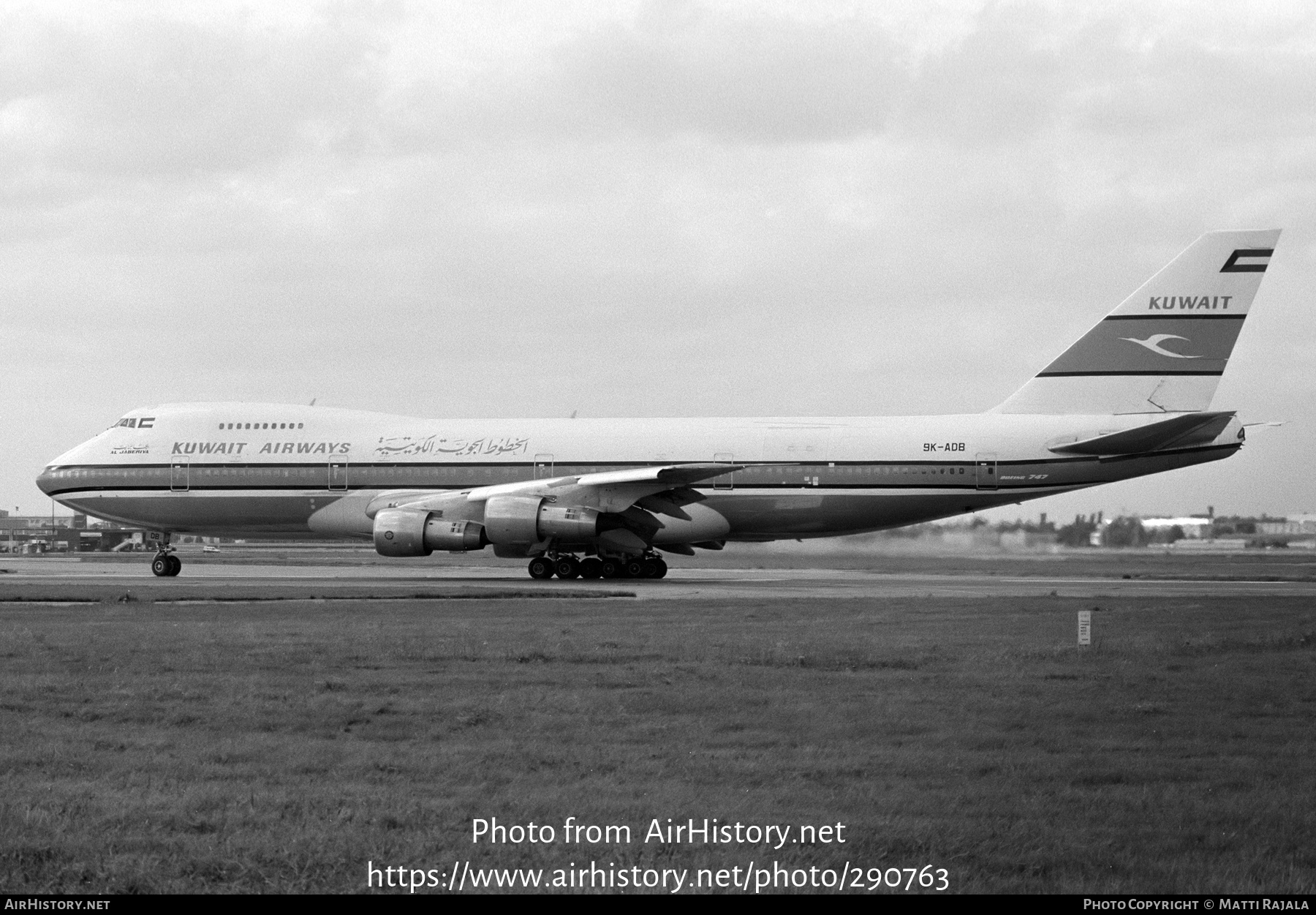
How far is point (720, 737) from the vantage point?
8641 mm

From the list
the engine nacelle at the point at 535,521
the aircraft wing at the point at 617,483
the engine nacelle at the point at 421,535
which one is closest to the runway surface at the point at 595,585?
the engine nacelle at the point at 421,535

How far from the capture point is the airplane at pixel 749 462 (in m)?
31.1

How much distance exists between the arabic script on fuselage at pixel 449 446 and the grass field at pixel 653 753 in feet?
60.6

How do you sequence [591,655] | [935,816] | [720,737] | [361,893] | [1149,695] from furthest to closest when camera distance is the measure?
[591,655] → [1149,695] → [720,737] → [935,816] → [361,893]

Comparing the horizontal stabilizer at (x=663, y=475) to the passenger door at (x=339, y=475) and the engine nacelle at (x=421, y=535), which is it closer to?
the engine nacelle at (x=421, y=535)

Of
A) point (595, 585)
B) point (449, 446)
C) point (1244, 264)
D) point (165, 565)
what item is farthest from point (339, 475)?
point (1244, 264)

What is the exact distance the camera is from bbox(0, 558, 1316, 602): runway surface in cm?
2444

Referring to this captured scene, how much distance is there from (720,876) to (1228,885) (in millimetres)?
2134

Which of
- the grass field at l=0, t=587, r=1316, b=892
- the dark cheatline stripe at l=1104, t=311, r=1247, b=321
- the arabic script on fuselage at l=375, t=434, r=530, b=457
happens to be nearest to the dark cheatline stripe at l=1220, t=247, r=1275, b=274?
the dark cheatline stripe at l=1104, t=311, r=1247, b=321

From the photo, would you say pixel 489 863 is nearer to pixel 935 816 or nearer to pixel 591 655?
pixel 935 816

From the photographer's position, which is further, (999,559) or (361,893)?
(999,559)

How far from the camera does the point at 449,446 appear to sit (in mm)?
34062

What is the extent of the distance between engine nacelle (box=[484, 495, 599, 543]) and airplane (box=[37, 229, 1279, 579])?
0.04 metres

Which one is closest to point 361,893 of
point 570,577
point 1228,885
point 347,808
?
point 347,808
